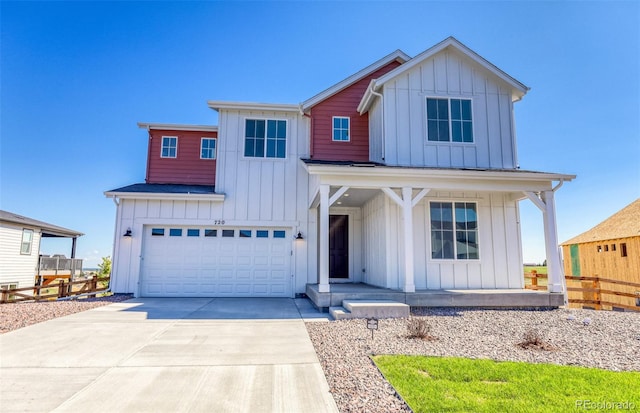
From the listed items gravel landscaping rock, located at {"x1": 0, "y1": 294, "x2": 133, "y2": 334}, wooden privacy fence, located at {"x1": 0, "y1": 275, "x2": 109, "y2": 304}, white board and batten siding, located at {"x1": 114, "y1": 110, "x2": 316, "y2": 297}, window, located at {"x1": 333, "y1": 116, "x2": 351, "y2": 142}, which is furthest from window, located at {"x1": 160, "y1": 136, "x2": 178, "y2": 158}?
window, located at {"x1": 333, "y1": 116, "x2": 351, "y2": 142}

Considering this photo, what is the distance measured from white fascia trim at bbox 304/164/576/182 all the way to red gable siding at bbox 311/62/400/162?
3.36 metres

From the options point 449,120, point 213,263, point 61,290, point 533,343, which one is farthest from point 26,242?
point 533,343

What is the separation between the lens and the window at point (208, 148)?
12.6m

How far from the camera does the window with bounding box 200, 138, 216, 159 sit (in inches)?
497

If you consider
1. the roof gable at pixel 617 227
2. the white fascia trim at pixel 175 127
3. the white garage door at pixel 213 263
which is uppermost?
the white fascia trim at pixel 175 127

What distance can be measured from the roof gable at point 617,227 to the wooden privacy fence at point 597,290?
2.11m

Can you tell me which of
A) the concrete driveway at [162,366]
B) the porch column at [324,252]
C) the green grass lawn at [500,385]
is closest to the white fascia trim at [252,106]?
the porch column at [324,252]

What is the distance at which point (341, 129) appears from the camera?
11.7 metres

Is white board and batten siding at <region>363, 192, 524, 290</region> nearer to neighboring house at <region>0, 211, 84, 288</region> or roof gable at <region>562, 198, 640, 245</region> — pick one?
roof gable at <region>562, 198, 640, 245</region>

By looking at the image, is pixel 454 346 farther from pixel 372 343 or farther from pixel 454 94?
pixel 454 94

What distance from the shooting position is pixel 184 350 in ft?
15.5

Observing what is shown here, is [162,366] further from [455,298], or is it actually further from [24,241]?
[24,241]

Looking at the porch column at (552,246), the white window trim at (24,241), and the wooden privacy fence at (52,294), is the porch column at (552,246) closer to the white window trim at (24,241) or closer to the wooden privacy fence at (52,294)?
the wooden privacy fence at (52,294)

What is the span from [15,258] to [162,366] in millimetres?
16446
